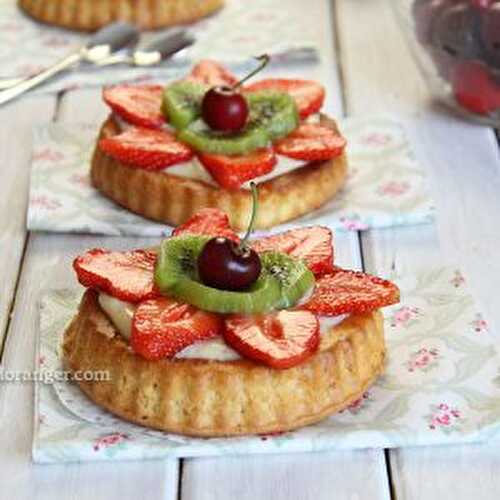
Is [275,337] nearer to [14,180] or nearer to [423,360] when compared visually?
[423,360]

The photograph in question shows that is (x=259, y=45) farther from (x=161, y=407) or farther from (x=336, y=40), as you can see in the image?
(x=161, y=407)

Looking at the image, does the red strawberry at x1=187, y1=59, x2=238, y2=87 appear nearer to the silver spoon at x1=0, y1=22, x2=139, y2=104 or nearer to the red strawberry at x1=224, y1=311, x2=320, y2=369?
the silver spoon at x1=0, y1=22, x2=139, y2=104

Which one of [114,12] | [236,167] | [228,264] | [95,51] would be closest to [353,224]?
[236,167]

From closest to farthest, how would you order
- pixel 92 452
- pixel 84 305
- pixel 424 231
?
1. pixel 92 452
2. pixel 84 305
3. pixel 424 231

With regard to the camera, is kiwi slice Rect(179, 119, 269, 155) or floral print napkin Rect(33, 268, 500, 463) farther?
kiwi slice Rect(179, 119, 269, 155)

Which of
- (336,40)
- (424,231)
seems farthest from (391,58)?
(424,231)

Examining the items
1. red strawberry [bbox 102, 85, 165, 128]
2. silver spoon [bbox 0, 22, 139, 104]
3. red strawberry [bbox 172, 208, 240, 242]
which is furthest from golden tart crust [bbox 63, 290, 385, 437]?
silver spoon [bbox 0, 22, 139, 104]
